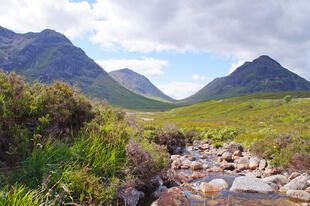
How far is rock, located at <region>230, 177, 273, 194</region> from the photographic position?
26.9 feet

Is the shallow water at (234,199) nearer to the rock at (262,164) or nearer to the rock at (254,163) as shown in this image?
the rock at (262,164)

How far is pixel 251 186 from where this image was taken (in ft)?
27.5

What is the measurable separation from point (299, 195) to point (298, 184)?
76 cm

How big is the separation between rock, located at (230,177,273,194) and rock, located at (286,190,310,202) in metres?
0.67

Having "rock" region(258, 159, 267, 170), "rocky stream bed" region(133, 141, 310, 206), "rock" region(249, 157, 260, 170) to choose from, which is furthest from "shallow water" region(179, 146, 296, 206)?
"rock" region(249, 157, 260, 170)

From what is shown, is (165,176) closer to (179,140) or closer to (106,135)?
(106,135)

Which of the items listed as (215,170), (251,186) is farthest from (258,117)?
(251,186)

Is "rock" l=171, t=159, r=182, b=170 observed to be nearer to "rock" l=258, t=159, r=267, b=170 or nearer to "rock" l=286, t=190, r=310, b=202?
"rock" l=258, t=159, r=267, b=170

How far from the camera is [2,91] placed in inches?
242

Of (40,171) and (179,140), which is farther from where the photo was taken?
(179,140)

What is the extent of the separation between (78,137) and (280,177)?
9293 mm

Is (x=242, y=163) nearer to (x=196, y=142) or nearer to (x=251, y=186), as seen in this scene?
(x=251, y=186)

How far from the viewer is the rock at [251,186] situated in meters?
8.20

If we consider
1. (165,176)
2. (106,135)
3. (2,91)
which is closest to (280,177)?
(165,176)
